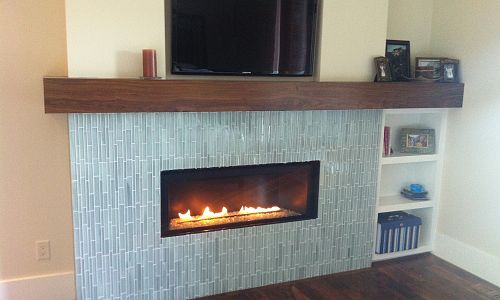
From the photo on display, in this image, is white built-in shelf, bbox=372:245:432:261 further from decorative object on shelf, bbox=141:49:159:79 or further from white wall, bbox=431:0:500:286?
decorative object on shelf, bbox=141:49:159:79

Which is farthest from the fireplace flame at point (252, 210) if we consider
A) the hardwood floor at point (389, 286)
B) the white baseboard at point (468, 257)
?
the white baseboard at point (468, 257)

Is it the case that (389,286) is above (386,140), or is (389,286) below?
below

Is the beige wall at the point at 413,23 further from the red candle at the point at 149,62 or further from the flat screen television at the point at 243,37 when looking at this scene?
the red candle at the point at 149,62

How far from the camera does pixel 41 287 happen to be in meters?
2.58

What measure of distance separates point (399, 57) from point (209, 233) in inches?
69.5

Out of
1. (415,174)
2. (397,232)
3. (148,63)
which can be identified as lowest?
(397,232)

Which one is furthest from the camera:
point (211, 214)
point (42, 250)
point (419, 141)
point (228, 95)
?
point (419, 141)

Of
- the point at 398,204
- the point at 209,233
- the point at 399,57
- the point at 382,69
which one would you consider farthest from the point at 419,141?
the point at 209,233

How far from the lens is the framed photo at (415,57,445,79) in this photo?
10.4ft

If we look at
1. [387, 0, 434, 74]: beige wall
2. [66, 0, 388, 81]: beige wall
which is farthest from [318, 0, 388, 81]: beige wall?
[66, 0, 388, 81]: beige wall

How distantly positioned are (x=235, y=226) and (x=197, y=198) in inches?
11.1

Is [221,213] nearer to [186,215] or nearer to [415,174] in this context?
[186,215]

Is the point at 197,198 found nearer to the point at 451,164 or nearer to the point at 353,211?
the point at 353,211

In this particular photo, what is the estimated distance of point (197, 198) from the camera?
9.20ft
